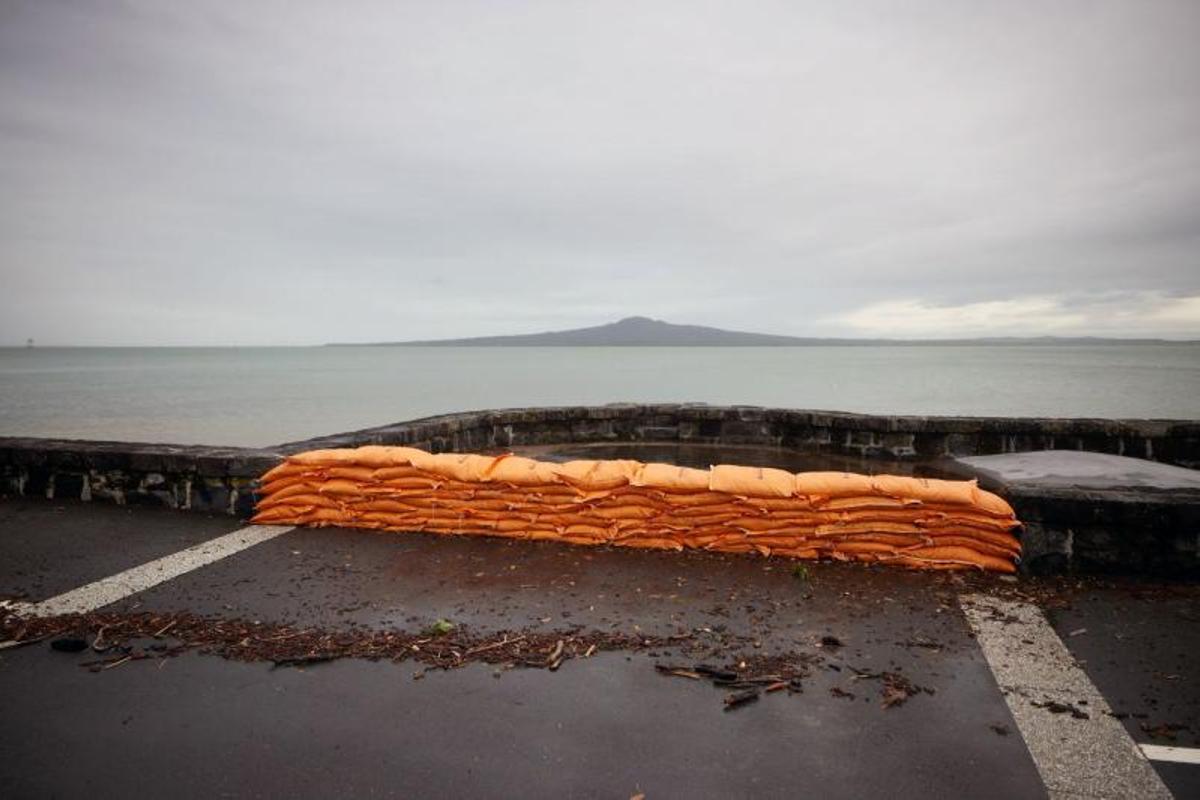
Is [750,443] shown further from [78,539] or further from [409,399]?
[409,399]

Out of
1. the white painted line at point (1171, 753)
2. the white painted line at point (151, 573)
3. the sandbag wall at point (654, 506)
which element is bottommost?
the white painted line at point (1171, 753)

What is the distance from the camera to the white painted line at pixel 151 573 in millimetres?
3896

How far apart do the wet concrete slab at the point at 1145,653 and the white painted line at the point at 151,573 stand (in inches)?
223

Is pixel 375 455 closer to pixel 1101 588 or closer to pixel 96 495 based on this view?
pixel 96 495

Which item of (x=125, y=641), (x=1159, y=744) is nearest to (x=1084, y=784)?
(x=1159, y=744)

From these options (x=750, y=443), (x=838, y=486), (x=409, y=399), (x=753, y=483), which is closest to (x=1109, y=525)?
(x=838, y=486)

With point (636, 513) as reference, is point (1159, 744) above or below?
below

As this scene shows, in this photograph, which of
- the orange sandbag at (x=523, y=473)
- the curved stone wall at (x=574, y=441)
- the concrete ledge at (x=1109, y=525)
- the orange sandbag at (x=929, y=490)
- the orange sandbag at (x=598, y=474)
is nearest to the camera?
the concrete ledge at (x=1109, y=525)

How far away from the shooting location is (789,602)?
3.98 metres

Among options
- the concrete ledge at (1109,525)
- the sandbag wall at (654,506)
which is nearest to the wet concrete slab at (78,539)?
the sandbag wall at (654,506)

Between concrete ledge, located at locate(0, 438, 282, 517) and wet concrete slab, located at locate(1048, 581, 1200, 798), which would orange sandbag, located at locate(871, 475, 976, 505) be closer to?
wet concrete slab, located at locate(1048, 581, 1200, 798)

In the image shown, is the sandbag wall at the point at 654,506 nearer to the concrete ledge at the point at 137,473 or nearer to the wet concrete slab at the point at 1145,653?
the concrete ledge at the point at 137,473

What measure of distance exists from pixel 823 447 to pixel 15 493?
10.5 meters

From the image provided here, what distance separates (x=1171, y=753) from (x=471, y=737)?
2.89 m
